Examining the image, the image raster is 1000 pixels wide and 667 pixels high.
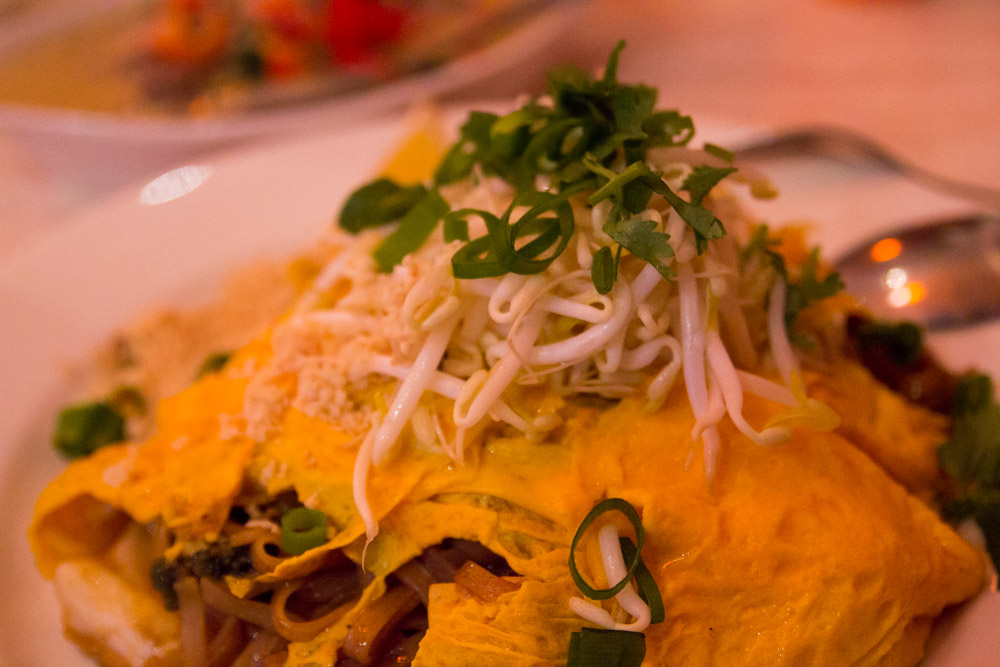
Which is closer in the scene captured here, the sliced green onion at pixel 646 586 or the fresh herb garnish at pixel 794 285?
the sliced green onion at pixel 646 586

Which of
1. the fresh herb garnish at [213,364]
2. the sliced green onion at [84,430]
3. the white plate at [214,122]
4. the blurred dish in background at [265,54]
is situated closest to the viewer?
the sliced green onion at [84,430]

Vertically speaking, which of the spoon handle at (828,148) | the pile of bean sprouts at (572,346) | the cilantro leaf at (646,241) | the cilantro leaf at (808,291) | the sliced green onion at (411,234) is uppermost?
the cilantro leaf at (646,241)

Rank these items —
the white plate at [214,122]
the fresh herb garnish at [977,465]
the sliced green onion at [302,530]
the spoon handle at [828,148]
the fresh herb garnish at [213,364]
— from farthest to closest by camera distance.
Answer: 1. the white plate at [214,122]
2. the spoon handle at [828,148]
3. the fresh herb garnish at [213,364]
4. the fresh herb garnish at [977,465]
5. the sliced green onion at [302,530]

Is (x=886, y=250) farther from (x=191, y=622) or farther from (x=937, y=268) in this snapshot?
(x=191, y=622)

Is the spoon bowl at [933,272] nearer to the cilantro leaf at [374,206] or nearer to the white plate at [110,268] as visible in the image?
the cilantro leaf at [374,206]

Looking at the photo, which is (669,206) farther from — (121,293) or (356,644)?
(121,293)

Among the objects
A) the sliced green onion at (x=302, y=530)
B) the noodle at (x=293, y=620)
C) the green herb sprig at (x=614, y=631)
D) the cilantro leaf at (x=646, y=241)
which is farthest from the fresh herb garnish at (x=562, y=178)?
the noodle at (x=293, y=620)
